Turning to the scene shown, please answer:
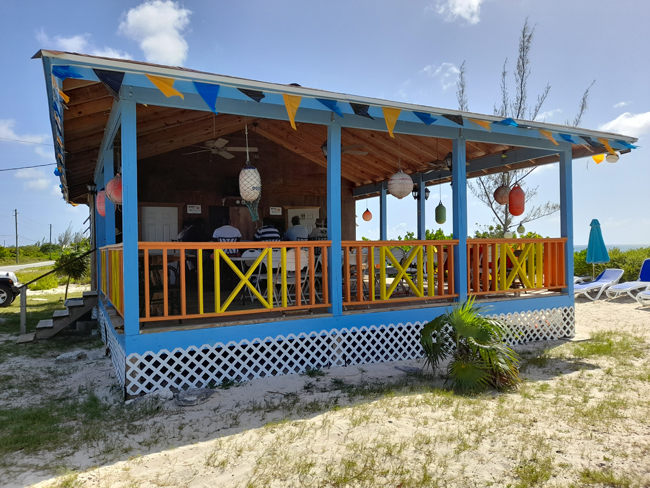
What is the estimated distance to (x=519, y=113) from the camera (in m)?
16.8

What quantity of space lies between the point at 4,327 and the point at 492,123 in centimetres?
968

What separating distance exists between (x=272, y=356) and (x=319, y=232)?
4.78 metres

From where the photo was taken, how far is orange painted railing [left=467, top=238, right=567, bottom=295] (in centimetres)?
667

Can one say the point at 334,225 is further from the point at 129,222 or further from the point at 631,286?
the point at 631,286

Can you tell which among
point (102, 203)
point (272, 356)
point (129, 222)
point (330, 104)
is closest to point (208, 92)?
point (330, 104)

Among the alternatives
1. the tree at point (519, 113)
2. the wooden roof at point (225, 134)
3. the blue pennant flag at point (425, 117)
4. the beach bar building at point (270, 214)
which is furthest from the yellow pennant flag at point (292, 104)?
the tree at point (519, 113)

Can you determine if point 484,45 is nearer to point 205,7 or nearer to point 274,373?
point 205,7

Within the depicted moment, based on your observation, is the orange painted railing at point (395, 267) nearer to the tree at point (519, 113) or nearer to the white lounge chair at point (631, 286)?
the white lounge chair at point (631, 286)

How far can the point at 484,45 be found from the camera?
1786 cm

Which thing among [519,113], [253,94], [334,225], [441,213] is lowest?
[334,225]

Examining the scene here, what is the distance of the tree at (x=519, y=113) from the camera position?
54.6 ft

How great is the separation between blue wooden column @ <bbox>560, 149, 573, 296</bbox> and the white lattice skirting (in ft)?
2.71

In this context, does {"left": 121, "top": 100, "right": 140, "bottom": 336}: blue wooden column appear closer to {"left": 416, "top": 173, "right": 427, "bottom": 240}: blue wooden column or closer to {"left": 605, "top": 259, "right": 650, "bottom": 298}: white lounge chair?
{"left": 416, "top": 173, "right": 427, "bottom": 240}: blue wooden column

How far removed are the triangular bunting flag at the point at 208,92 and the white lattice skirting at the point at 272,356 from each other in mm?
2500
